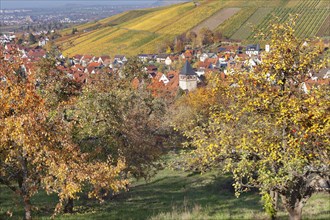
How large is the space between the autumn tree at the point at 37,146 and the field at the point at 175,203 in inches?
80.1

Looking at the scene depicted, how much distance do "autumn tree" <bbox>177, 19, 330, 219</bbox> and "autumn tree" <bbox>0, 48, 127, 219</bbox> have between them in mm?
3859

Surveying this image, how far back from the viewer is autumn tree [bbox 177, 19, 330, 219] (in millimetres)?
13312

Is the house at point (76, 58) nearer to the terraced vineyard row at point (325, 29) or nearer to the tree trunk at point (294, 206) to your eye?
the terraced vineyard row at point (325, 29)

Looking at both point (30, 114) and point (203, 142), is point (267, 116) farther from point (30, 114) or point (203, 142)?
point (30, 114)

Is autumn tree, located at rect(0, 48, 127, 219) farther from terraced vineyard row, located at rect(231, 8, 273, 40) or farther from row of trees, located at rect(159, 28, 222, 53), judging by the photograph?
terraced vineyard row, located at rect(231, 8, 273, 40)

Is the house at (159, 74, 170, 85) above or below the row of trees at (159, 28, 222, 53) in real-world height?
below

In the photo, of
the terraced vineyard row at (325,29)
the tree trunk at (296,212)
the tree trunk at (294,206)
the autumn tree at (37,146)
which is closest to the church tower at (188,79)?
the terraced vineyard row at (325,29)

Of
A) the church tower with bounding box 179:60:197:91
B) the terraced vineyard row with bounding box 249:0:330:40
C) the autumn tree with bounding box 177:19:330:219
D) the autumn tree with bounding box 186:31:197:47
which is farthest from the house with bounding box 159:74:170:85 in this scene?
the autumn tree with bounding box 177:19:330:219

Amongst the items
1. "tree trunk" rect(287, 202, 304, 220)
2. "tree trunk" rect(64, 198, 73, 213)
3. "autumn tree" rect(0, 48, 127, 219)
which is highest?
"autumn tree" rect(0, 48, 127, 219)

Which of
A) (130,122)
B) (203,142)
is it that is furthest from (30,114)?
(130,122)

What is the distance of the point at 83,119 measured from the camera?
21.6 metres

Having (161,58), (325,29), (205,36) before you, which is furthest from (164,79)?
(325,29)

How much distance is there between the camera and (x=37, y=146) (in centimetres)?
1399

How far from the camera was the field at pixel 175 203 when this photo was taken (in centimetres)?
1841
